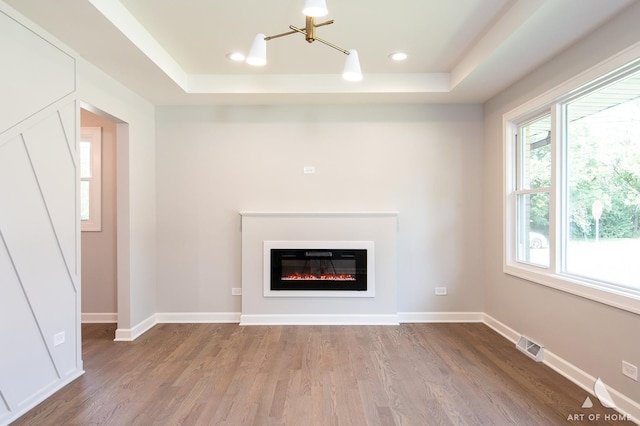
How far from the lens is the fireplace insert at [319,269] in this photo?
3.83 m

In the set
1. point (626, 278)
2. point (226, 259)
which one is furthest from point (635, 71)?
point (226, 259)

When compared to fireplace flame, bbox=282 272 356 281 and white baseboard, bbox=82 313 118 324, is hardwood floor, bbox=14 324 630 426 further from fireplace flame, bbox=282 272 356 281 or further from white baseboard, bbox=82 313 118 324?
fireplace flame, bbox=282 272 356 281

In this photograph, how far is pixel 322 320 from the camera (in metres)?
3.78

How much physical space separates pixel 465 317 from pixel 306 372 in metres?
2.26

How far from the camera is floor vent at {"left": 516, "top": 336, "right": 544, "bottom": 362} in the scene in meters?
2.80

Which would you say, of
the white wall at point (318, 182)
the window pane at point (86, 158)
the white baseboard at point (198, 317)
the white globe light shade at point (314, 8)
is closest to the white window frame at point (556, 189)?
the white wall at point (318, 182)

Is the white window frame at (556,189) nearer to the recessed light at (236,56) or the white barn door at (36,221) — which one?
the recessed light at (236,56)

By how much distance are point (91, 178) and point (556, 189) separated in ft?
16.2

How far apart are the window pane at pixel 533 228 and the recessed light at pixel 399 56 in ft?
6.10

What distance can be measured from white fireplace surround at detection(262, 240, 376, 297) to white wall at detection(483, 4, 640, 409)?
1407 millimetres

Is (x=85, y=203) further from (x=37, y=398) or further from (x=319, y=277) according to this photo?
(x=319, y=277)

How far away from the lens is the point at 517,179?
3383 millimetres

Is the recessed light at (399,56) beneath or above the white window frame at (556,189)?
above

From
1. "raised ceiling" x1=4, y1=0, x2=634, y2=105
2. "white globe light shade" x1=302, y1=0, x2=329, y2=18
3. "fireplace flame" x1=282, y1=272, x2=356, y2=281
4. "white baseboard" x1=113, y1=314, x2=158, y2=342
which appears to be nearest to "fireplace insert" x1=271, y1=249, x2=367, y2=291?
"fireplace flame" x1=282, y1=272, x2=356, y2=281
